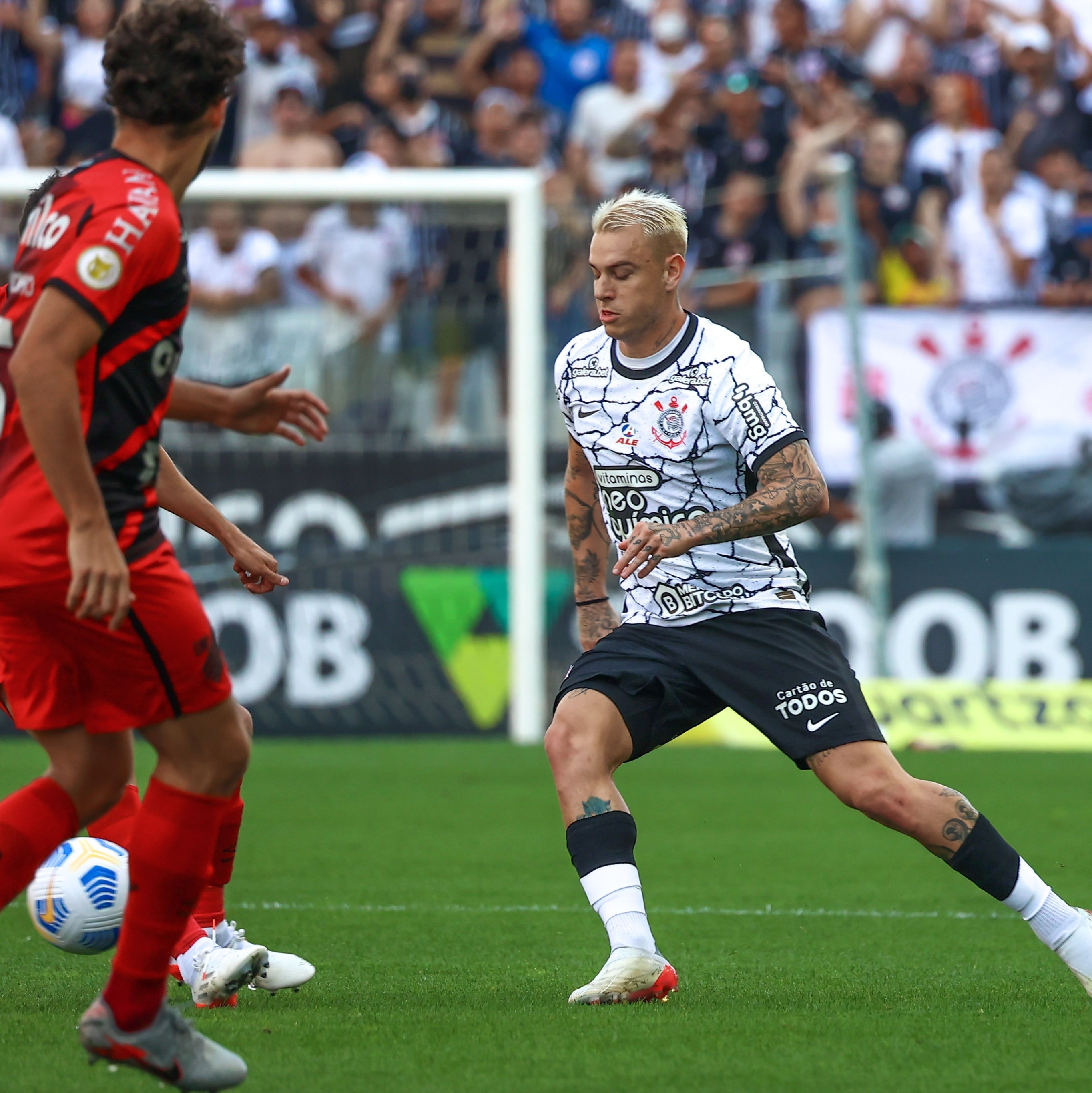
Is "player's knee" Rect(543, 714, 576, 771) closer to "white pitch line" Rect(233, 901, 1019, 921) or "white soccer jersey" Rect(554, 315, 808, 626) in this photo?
"white soccer jersey" Rect(554, 315, 808, 626)

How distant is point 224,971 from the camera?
14.2ft

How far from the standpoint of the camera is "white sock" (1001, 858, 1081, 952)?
4.53m

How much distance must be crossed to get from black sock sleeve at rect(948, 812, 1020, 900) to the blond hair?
1693 mm

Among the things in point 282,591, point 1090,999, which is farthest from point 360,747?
point 1090,999

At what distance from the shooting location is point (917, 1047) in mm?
4020

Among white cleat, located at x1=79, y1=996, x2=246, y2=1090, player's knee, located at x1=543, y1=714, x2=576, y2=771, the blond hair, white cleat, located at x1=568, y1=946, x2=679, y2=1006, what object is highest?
the blond hair

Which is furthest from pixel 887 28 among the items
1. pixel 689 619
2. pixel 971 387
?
pixel 689 619

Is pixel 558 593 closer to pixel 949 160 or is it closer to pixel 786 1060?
pixel 949 160

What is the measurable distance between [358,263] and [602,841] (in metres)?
8.14

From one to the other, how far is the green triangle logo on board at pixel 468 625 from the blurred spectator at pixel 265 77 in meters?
4.22

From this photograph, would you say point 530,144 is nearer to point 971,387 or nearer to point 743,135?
point 743,135

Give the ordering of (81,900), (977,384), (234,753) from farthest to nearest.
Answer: (977,384), (81,900), (234,753)

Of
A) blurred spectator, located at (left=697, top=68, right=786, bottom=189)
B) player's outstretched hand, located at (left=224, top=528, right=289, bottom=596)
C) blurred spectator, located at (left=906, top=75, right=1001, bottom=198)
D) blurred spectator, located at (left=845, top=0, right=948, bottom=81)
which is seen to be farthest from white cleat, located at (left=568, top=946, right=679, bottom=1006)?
blurred spectator, located at (left=845, top=0, right=948, bottom=81)

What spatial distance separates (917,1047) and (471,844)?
3.96m
